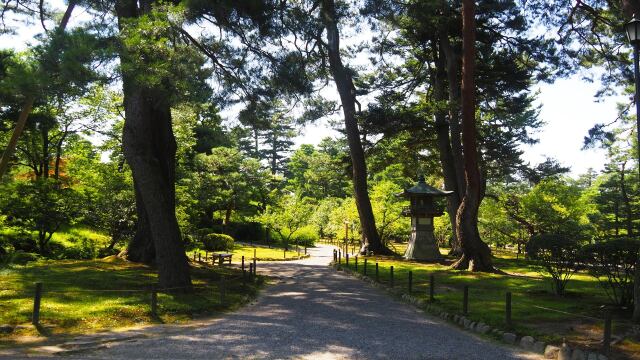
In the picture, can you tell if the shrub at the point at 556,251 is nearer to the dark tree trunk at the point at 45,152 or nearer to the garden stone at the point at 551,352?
the garden stone at the point at 551,352

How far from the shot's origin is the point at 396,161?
2733 centimetres

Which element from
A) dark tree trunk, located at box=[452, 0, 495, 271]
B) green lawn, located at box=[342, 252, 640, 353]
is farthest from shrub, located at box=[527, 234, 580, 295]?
dark tree trunk, located at box=[452, 0, 495, 271]

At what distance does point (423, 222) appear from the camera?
2373 centimetres

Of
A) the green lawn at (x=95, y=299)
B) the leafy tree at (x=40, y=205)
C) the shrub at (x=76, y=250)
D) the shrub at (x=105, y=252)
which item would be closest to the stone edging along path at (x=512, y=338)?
the green lawn at (x=95, y=299)

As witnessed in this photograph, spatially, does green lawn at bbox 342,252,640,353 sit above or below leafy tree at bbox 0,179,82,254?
below

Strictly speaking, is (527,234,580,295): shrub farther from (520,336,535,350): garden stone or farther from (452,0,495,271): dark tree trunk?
(452,0,495,271): dark tree trunk

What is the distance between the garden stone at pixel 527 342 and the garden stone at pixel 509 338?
153 mm

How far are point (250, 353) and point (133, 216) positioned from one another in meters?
14.6

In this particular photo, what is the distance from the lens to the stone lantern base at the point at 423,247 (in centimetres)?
2302

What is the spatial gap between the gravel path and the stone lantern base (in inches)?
500

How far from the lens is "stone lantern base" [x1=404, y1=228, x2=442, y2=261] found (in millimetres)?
23016

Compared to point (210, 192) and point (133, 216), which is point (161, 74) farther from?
point (210, 192)

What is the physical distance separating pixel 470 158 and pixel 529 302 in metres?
7.00

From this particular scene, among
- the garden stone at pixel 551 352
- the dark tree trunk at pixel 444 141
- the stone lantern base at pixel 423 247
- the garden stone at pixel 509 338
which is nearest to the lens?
the garden stone at pixel 551 352
